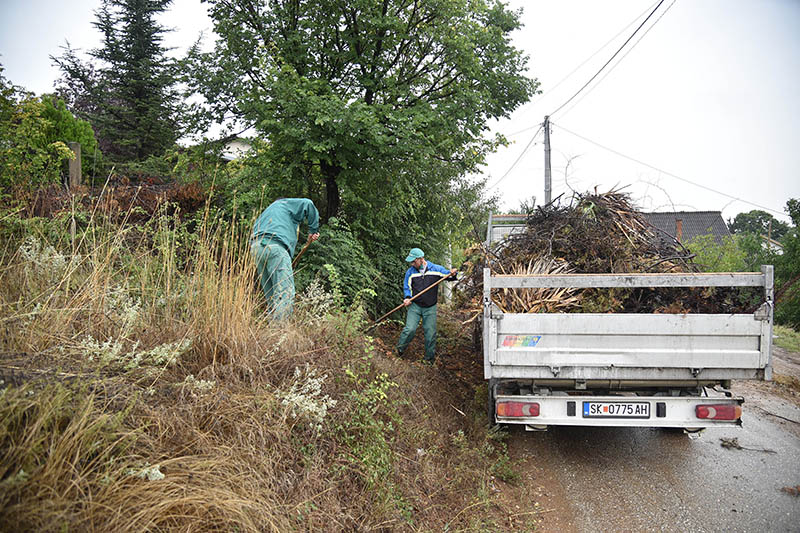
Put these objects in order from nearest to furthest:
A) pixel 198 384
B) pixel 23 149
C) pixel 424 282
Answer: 1. pixel 198 384
2. pixel 23 149
3. pixel 424 282

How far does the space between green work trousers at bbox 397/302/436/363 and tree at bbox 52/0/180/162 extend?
14.3 m

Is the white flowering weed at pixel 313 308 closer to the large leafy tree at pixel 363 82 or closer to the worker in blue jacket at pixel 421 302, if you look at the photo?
the worker in blue jacket at pixel 421 302

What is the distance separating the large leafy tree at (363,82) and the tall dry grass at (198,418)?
3.15 meters

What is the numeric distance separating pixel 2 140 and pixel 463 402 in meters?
6.41

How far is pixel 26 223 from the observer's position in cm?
380

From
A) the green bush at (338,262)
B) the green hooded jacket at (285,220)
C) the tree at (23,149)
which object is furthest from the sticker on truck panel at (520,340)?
the tree at (23,149)

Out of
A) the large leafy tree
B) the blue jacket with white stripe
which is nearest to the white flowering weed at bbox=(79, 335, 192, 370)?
the blue jacket with white stripe

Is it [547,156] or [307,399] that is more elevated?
[547,156]

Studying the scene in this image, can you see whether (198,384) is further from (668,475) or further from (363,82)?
(363,82)

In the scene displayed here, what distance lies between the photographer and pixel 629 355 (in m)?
3.57

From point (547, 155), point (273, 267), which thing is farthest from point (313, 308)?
point (547, 155)

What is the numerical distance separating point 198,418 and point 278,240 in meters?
2.82

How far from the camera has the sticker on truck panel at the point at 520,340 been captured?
3641 mm

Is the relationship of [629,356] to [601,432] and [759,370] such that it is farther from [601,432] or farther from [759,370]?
[601,432]
